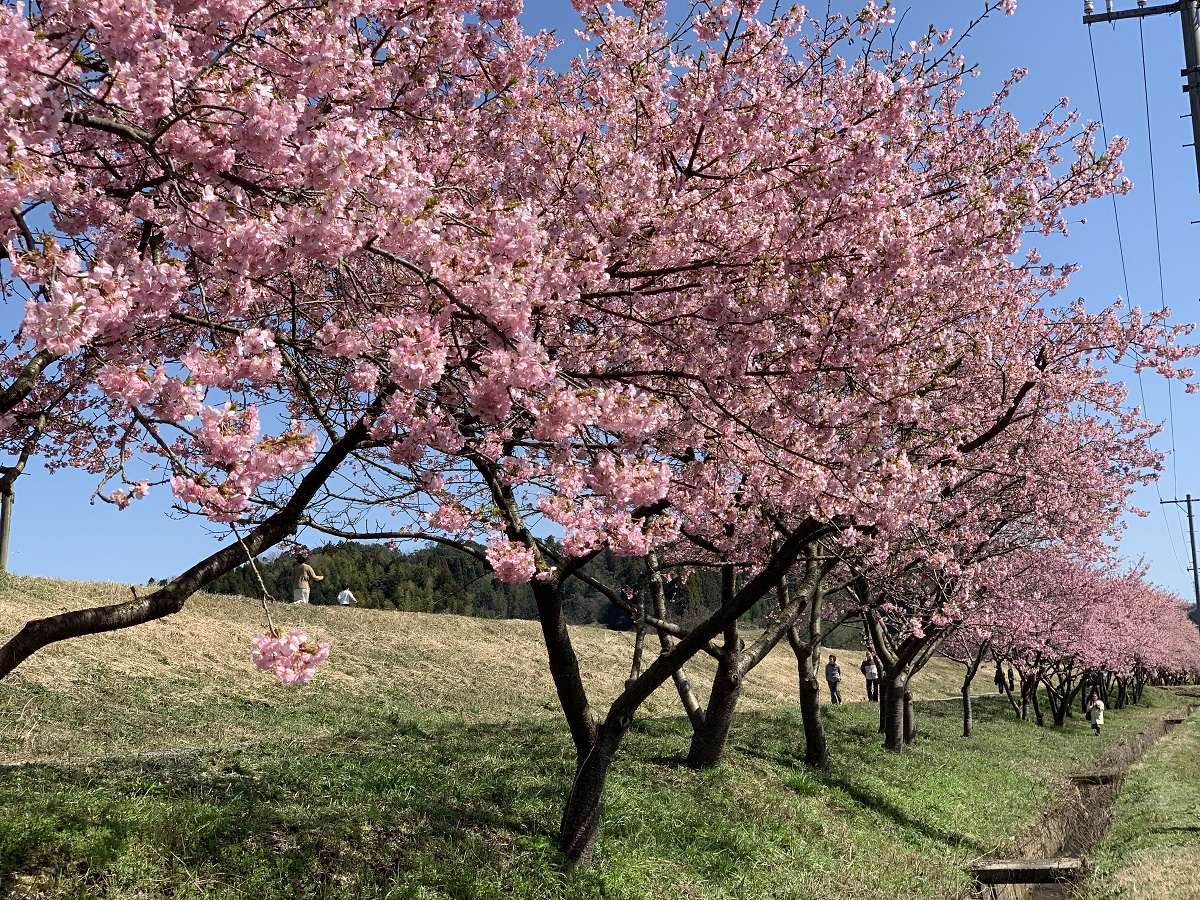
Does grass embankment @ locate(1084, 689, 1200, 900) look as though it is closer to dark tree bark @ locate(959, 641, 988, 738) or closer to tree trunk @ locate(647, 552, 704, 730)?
dark tree bark @ locate(959, 641, 988, 738)

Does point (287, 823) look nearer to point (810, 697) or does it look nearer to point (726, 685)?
point (726, 685)

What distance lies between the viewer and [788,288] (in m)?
7.47

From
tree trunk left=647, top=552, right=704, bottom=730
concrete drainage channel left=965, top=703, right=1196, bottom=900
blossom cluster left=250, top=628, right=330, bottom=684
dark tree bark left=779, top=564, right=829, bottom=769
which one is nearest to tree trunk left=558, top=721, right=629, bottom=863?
tree trunk left=647, top=552, right=704, bottom=730

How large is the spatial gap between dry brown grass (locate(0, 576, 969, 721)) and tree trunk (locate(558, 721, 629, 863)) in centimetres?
1206

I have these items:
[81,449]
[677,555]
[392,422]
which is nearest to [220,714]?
[677,555]

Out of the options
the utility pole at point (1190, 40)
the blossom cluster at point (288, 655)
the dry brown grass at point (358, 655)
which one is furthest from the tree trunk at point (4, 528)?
the utility pole at point (1190, 40)

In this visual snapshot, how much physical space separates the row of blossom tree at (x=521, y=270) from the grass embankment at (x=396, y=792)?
4.67 feet

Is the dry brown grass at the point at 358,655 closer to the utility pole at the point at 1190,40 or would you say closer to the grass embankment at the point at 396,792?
the grass embankment at the point at 396,792

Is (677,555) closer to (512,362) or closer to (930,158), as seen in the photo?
(930,158)

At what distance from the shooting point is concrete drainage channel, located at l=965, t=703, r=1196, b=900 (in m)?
11.9

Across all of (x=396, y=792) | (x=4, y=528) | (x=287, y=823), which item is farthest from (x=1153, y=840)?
(x=4, y=528)

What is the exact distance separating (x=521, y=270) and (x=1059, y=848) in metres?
15.0

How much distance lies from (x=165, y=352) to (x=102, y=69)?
3991 millimetres

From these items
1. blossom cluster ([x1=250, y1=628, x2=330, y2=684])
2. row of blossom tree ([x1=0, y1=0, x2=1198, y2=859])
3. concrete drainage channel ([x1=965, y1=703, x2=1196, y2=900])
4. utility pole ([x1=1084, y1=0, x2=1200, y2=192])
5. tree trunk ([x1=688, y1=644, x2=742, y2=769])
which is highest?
utility pole ([x1=1084, y1=0, x2=1200, y2=192])
